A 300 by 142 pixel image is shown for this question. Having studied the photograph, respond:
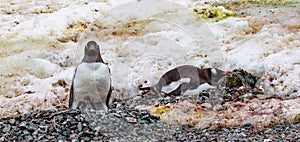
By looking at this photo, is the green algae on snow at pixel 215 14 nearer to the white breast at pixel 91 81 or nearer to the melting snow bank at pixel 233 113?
the melting snow bank at pixel 233 113

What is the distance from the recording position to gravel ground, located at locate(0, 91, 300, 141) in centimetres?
665

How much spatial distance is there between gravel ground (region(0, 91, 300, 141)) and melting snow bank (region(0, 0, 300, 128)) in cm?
28

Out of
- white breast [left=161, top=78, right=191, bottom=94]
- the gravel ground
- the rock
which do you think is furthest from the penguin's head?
white breast [left=161, top=78, right=191, bottom=94]

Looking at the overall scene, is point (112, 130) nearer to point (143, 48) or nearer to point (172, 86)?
point (172, 86)

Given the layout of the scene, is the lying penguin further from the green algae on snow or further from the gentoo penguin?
the green algae on snow

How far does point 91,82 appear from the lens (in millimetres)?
7184

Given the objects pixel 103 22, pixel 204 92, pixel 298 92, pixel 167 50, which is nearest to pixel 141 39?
pixel 167 50

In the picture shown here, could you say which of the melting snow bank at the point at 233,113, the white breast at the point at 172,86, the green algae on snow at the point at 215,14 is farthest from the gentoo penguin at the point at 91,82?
the green algae on snow at the point at 215,14

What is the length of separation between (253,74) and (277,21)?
10.2 ft

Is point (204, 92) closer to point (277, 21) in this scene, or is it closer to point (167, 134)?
point (167, 134)

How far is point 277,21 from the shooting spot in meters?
11.7

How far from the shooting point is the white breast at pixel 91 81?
23.5ft

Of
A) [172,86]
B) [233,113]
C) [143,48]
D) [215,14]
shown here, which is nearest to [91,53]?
[172,86]

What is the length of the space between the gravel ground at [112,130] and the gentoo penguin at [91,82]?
0.22 m
